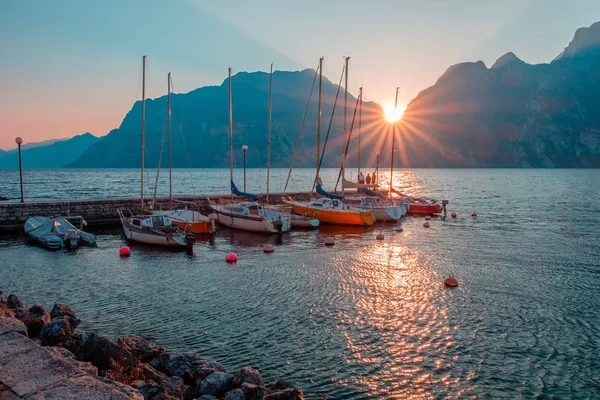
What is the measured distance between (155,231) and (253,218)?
813 centimetres

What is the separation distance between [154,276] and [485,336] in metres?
14.4

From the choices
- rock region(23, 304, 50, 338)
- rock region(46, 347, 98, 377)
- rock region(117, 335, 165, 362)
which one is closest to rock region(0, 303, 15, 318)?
rock region(23, 304, 50, 338)

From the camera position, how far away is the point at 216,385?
851 centimetres

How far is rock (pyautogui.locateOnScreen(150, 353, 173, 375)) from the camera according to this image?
9.95 metres

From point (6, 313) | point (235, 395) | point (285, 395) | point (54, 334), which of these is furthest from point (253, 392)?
point (6, 313)

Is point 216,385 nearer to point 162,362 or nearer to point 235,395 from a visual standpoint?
point 235,395

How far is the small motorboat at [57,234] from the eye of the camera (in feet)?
85.0

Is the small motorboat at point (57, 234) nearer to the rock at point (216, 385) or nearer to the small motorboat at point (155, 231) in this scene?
the small motorboat at point (155, 231)

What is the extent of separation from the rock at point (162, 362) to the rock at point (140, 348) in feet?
1.16

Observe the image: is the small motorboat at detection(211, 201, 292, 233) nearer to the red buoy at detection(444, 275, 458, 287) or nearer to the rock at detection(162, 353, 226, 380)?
the red buoy at detection(444, 275, 458, 287)

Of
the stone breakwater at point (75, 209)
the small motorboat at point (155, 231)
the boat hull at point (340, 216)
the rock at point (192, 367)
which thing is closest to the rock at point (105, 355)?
the rock at point (192, 367)

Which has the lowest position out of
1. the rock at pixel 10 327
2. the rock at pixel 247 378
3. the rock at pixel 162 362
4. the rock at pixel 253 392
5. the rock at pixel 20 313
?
the rock at pixel 162 362

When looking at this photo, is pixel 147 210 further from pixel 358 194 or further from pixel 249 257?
pixel 358 194

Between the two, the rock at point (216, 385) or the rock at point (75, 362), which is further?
the rock at point (216, 385)
